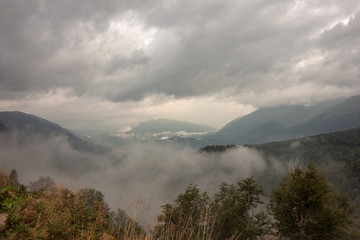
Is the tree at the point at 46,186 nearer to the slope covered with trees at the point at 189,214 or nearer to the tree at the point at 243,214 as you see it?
the slope covered with trees at the point at 189,214

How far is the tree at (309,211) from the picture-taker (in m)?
16.0

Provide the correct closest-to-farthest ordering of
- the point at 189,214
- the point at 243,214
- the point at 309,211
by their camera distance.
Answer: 1. the point at 189,214
2. the point at 309,211
3. the point at 243,214

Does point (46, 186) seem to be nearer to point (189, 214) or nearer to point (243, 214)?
point (189, 214)

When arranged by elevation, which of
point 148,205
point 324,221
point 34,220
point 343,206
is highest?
point 34,220

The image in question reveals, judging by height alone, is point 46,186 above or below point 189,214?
above

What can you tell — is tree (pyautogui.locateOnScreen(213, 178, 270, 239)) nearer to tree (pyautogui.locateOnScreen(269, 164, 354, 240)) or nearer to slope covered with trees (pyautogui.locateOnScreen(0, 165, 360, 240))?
slope covered with trees (pyautogui.locateOnScreen(0, 165, 360, 240))

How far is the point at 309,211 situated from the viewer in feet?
56.4

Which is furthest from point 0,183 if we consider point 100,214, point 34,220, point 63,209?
point 100,214

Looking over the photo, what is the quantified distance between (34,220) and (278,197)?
22.3m

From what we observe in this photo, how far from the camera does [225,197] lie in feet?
97.5

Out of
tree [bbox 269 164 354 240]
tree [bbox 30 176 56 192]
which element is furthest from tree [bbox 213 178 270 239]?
tree [bbox 30 176 56 192]

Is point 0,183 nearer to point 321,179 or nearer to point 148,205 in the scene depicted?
point 148,205

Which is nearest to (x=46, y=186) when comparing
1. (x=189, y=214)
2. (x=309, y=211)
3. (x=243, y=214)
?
(x=189, y=214)

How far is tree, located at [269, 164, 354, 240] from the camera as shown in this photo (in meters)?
16.0
